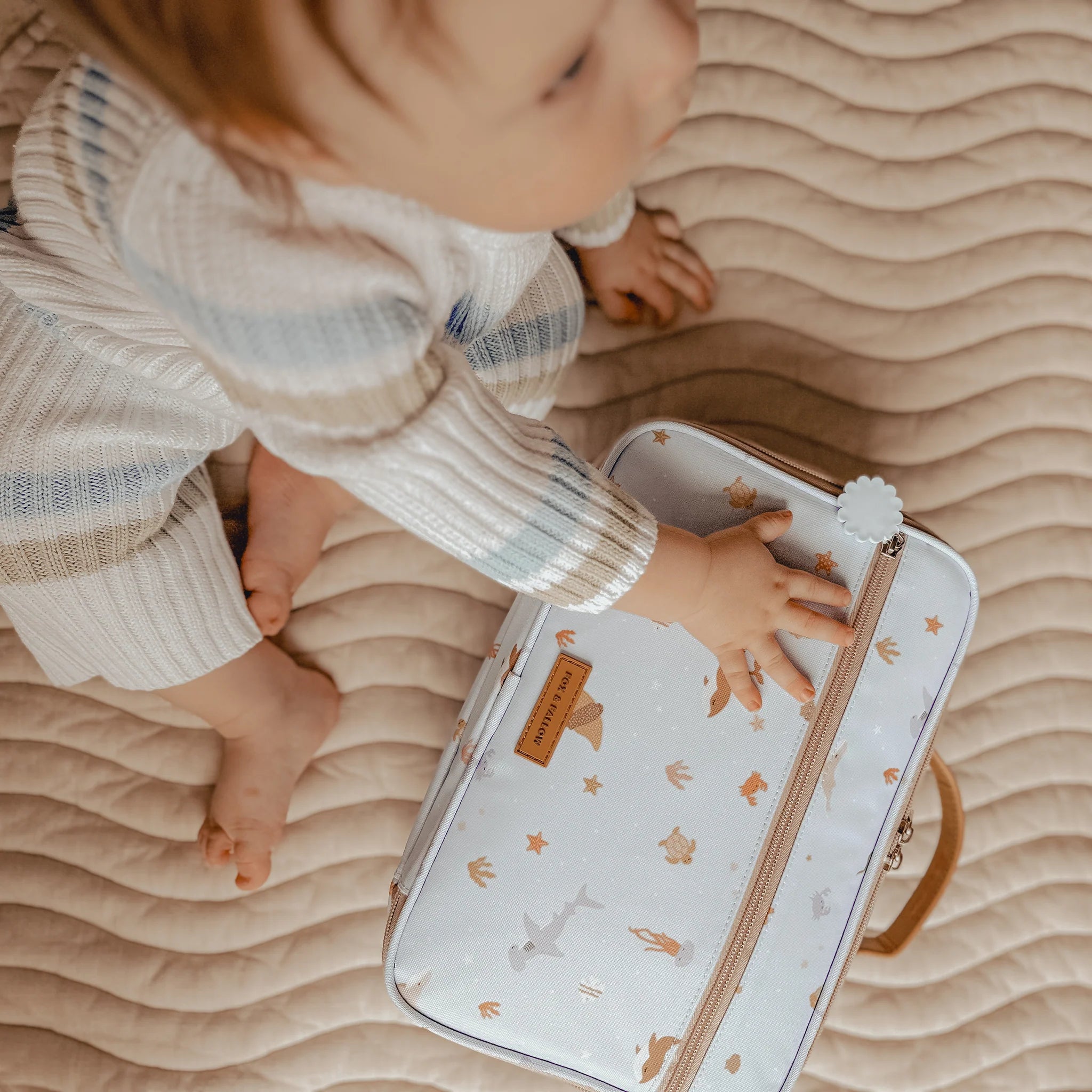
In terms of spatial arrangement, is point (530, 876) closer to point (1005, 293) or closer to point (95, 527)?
point (95, 527)

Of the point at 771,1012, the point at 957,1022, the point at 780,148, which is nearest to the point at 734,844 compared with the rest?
the point at 771,1012

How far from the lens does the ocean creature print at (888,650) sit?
0.68 meters

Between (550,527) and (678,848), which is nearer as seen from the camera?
(550,527)

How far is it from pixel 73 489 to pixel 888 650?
631 mm

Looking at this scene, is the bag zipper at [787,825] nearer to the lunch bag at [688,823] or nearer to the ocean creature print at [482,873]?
the lunch bag at [688,823]

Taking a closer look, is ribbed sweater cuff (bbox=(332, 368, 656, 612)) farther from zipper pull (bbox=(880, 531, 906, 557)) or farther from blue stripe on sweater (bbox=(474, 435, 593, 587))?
zipper pull (bbox=(880, 531, 906, 557))

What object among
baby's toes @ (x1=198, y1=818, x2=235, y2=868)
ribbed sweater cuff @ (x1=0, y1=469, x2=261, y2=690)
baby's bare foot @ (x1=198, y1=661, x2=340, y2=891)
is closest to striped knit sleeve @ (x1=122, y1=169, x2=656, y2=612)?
ribbed sweater cuff @ (x1=0, y1=469, x2=261, y2=690)

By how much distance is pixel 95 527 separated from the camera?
0.63m

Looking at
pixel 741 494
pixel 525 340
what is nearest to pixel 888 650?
pixel 741 494

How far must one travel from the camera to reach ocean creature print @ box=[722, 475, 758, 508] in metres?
0.69

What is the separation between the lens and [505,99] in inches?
13.7

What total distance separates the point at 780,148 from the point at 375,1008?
3.06 ft

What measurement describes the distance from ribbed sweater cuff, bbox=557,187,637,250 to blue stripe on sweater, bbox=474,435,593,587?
0.27 metres

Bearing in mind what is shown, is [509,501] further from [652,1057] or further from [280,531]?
[652,1057]
